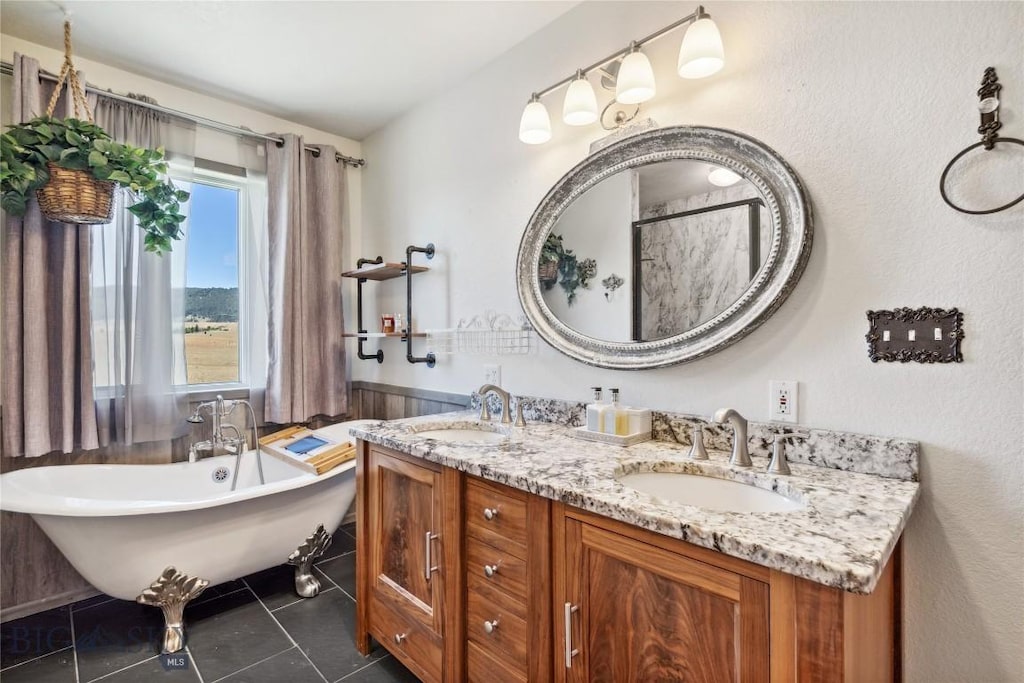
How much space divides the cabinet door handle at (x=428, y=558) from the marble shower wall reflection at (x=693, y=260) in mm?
941

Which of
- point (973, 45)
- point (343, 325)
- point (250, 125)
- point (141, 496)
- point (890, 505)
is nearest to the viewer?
point (890, 505)

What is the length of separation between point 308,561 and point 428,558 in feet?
3.44

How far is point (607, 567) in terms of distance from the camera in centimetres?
106

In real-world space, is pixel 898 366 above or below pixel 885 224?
below

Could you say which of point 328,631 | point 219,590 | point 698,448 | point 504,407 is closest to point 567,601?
point 698,448

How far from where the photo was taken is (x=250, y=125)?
272cm

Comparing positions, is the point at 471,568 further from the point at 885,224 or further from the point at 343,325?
the point at 343,325

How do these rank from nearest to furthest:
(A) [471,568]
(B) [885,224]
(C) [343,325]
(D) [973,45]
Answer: (D) [973,45] → (B) [885,224] → (A) [471,568] → (C) [343,325]

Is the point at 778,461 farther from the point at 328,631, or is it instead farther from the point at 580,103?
the point at 328,631

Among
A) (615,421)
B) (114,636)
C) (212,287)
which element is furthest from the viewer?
(212,287)

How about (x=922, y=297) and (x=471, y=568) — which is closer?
(x=922, y=297)

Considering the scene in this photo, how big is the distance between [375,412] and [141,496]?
3.92ft

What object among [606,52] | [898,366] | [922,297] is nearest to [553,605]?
[898,366]

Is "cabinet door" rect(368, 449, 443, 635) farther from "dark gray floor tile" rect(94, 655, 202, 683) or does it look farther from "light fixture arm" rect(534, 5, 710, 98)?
"light fixture arm" rect(534, 5, 710, 98)
